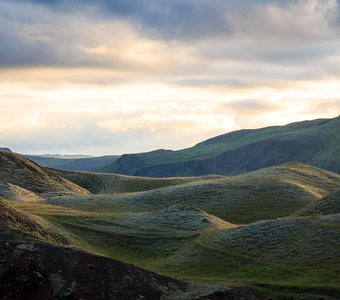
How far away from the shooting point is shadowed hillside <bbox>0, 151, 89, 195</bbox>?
147500mm

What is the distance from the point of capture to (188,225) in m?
88.9

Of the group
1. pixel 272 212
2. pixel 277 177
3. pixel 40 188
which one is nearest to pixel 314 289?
pixel 272 212

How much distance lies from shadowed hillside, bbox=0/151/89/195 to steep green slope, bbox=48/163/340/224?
26.6 metres

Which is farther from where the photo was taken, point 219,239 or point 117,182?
point 117,182

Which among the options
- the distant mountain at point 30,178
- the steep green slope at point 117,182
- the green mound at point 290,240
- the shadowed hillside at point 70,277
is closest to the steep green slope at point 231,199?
the distant mountain at point 30,178

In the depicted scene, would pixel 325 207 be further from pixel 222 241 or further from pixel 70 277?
pixel 70 277

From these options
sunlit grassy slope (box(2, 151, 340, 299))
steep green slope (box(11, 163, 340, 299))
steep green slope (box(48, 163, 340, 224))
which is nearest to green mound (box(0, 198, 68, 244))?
sunlit grassy slope (box(2, 151, 340, 299))

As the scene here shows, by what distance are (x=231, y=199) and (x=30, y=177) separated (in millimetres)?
58236

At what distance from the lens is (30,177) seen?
15488cm

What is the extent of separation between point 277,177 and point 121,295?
88.9m

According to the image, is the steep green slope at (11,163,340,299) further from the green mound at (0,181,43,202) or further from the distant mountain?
the distant mountain

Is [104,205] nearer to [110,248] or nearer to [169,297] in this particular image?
[110,248]

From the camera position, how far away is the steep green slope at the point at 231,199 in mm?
113906

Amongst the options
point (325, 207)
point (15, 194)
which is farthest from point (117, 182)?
point (325, 207)
